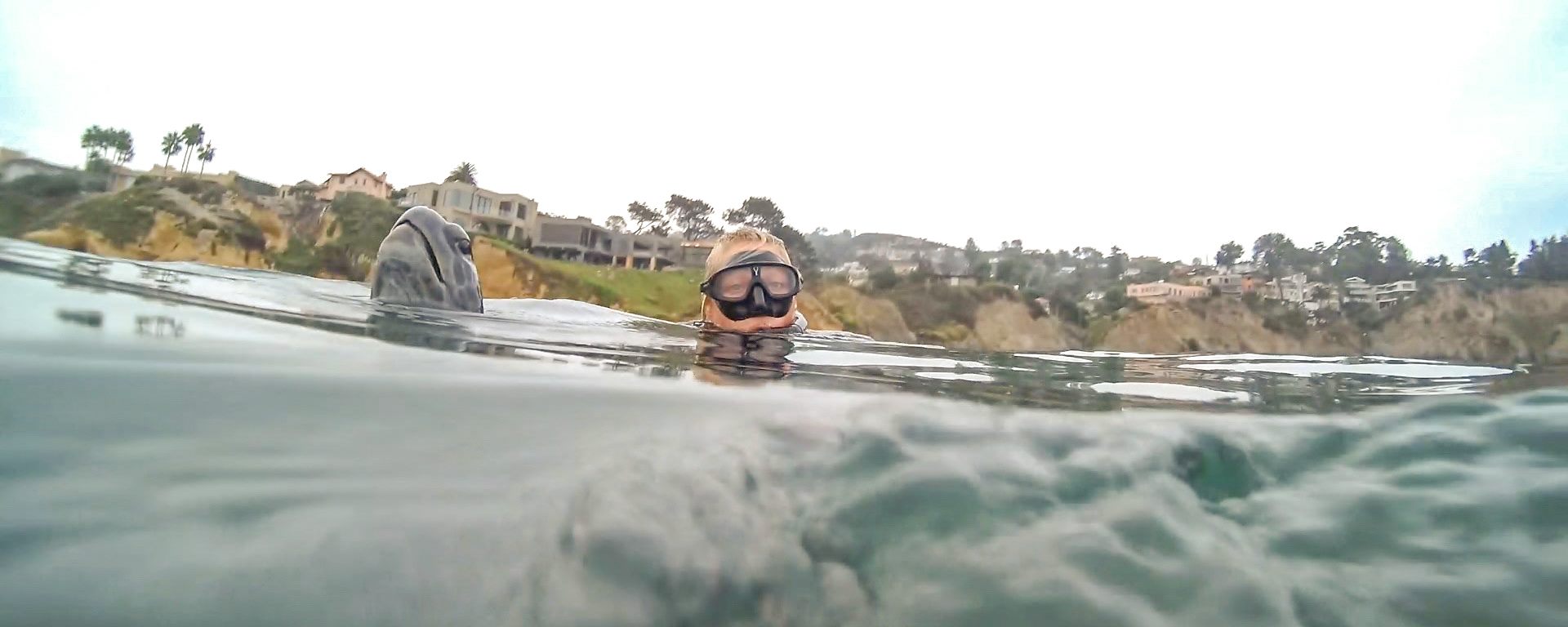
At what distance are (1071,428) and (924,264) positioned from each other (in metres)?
61.7

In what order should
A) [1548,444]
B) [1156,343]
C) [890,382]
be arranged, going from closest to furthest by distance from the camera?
[1548,444] < [890,382] < [1156,343]

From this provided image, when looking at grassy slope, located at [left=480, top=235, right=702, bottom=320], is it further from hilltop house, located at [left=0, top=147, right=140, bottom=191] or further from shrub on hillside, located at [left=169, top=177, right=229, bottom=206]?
hilltop house, located at [left=0, top=147, right=140, bottom=191]

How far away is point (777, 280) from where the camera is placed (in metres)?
6.80

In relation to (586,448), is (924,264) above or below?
above

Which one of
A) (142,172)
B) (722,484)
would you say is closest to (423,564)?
(722,484)

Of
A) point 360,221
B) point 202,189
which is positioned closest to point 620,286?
point 360,221

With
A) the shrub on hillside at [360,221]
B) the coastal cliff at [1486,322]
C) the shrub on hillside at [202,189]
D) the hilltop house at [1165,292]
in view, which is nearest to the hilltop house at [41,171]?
the shrub on hillside at [202,189]

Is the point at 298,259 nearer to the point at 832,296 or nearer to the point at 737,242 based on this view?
the point at 832,296

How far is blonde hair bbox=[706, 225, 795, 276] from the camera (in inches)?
271

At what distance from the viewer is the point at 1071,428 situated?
2.17m

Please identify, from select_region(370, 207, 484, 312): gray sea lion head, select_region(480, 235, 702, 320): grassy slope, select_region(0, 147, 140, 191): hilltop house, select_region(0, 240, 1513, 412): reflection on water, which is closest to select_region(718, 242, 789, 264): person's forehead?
select_region(0, 240, 1513, 412): reflection on water

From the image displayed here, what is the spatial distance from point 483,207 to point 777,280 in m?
44.4

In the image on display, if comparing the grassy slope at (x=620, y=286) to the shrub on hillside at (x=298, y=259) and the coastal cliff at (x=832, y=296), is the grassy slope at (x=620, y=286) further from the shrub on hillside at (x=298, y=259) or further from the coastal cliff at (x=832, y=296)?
the shrub on hillside at (x=298, y=259)

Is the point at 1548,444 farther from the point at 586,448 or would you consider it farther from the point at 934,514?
the point at 586,448
